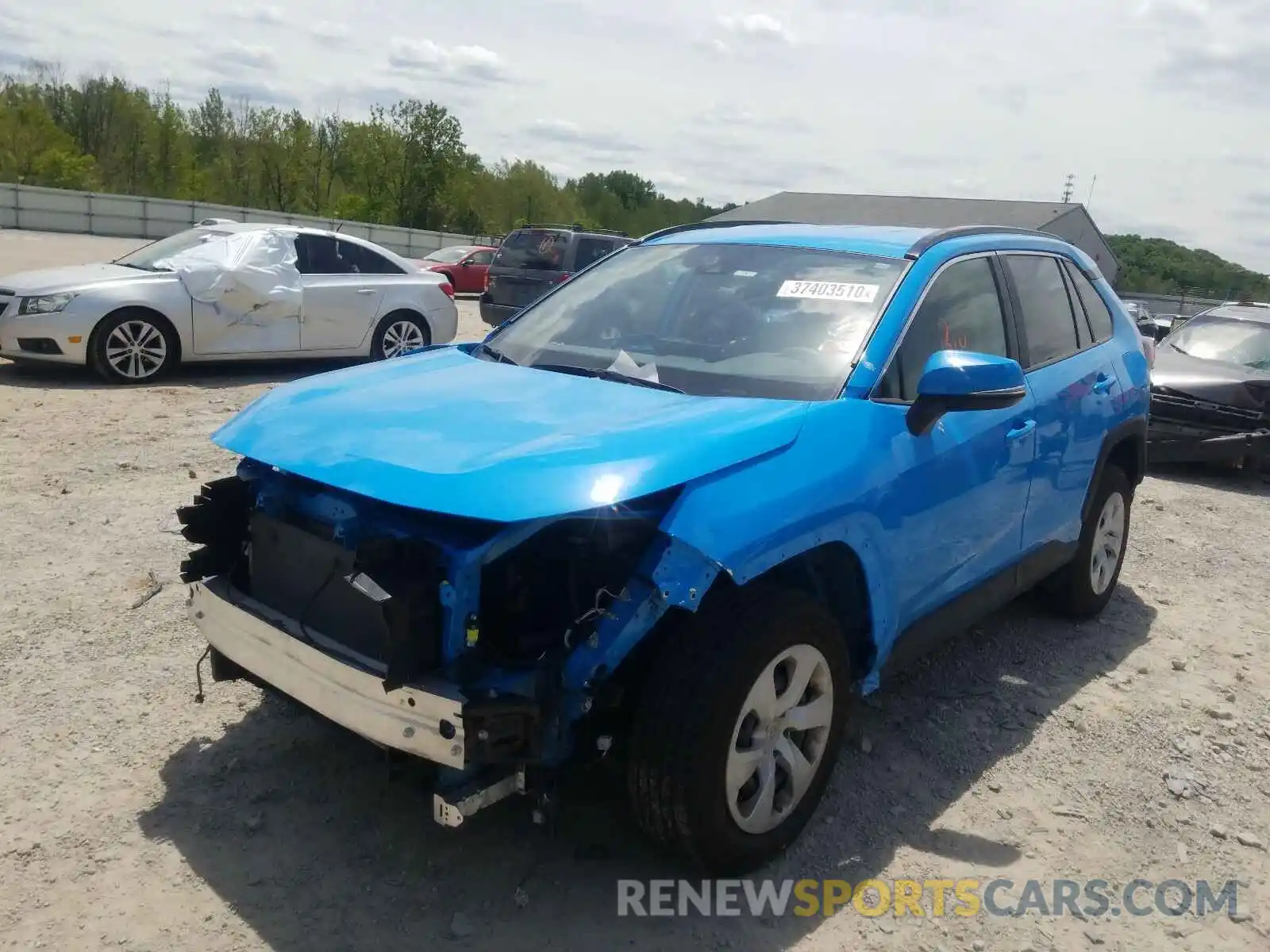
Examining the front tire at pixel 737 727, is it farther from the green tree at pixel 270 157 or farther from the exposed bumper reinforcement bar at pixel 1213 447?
the green tree at pixel 270 157

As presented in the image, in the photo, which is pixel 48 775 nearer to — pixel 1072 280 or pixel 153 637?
pixel 153 637

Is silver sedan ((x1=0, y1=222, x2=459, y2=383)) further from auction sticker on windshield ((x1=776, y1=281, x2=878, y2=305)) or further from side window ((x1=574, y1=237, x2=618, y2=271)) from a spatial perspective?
auction sticker on windshield ((x1=776, y1=281, x2=878, y2=305))

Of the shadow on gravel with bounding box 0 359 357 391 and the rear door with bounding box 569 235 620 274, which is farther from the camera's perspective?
the rear door with bounding box 569 235 620 274

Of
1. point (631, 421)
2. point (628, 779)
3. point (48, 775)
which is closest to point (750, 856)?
point (628, 779)

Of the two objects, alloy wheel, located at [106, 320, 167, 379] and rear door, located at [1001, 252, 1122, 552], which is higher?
rear door, located at [1001, 252, 1122, 552]

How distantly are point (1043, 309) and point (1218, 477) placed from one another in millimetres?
6123

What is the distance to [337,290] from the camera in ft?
34.2

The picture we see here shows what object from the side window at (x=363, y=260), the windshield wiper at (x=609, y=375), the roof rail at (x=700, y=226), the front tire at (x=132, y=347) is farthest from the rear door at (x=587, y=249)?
the windshield wiper at (x=609, y=375)

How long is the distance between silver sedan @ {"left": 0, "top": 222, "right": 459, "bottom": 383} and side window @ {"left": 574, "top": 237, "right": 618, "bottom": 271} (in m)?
3.47

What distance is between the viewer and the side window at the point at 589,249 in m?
14.6

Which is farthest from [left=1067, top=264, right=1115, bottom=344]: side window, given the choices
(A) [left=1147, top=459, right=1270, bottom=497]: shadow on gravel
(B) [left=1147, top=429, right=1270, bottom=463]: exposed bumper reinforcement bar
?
(A) [left=1147, top=459, right=1270, bottom=497]: shadow on gravel

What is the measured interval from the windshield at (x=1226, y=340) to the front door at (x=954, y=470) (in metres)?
6.95

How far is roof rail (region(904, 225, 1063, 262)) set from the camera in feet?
12.4

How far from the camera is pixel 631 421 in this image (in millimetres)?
2908
